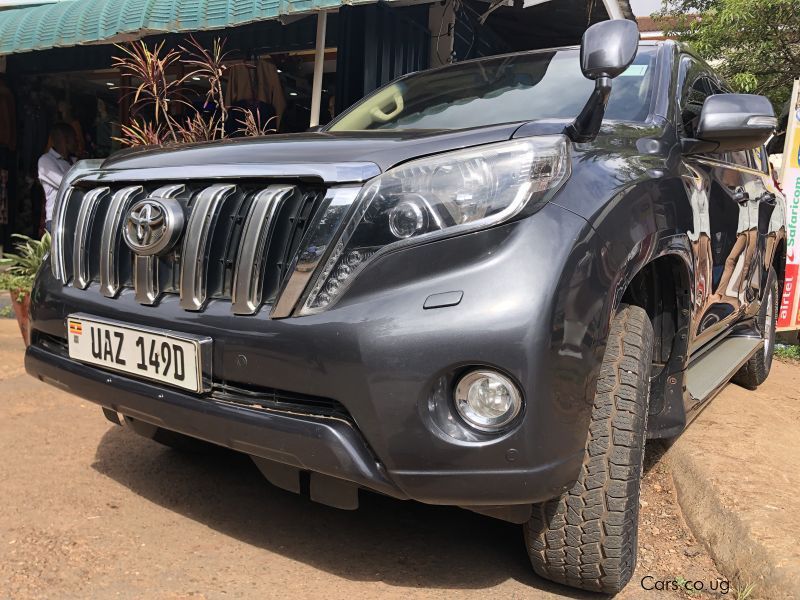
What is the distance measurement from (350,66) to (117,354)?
4.89 metres

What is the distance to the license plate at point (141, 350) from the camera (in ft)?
5.81

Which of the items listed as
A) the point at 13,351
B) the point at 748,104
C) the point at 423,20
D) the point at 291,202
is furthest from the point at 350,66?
the point at 291,202

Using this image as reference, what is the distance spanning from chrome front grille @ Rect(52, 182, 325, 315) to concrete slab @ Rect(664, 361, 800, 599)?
155 cm

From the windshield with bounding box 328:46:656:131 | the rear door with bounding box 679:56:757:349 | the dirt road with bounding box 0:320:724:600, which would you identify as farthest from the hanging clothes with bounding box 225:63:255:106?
the rear door with bounding box 679:56:757:349

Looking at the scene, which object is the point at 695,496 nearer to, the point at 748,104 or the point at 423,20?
the point at 748,104

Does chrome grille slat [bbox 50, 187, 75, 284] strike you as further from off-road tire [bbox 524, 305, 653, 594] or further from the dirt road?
off-road tire [bbox 524, 305, 653, 594]

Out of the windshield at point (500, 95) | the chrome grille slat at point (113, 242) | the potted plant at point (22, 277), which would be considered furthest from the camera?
the potted plant at point (22, 277)

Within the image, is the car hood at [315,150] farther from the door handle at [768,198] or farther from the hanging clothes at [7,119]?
the hanging clothes at [7,119]

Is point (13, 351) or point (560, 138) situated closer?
point (560, 138)

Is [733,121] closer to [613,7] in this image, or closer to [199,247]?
[199,247]

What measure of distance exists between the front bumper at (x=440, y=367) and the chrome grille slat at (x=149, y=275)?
423mm

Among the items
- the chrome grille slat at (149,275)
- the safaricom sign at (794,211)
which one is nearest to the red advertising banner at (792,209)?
the safaricom sign at (794,211)

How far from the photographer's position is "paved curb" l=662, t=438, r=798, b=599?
6.05 ft

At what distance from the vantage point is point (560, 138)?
66.9 inches
